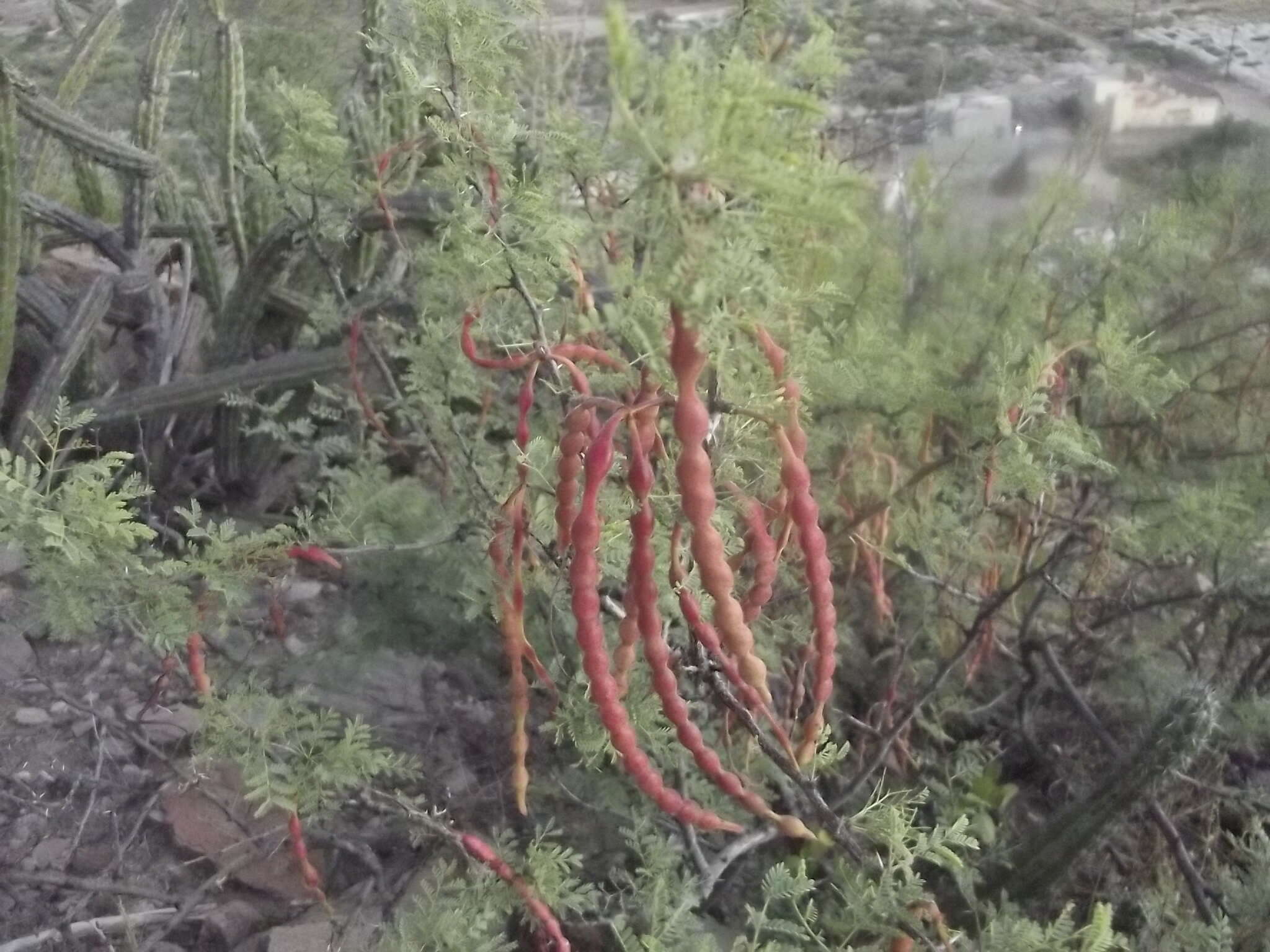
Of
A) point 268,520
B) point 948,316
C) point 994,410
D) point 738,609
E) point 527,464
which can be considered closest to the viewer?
point 738,609

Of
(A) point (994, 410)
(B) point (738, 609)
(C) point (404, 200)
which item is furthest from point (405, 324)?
(B) point (738, 609)

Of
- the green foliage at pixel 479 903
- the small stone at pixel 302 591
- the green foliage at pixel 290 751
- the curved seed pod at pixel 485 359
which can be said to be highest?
the curved seed pod at pixel 485 359

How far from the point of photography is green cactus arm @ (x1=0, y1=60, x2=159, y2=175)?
1.40 metres

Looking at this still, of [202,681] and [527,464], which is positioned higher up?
[527,464]

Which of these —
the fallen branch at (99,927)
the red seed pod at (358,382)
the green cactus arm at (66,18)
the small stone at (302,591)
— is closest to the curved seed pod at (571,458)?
the red seed pod at (358,382)

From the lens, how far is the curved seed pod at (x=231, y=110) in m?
1.63

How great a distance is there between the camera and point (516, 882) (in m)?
0.85

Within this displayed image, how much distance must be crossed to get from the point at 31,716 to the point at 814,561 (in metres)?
1.14

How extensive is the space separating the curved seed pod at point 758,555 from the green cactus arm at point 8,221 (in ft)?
3.86

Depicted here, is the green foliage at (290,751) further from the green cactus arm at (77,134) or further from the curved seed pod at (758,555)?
the green cactus arm at (77,134)

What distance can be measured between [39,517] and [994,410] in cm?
74

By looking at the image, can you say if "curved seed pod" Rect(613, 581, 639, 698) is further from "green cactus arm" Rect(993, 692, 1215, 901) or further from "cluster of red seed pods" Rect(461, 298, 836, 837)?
"green cactus arm" Rect(993, 692, 1215, 901)

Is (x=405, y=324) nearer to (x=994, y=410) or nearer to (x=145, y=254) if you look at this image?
(x=145, y=254)

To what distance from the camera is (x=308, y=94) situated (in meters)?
1.06
